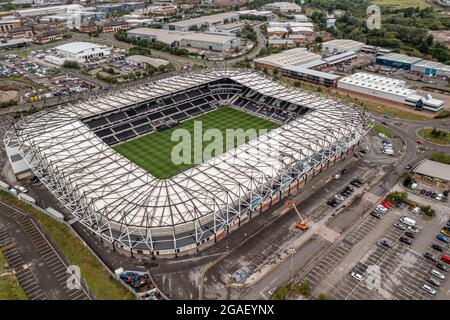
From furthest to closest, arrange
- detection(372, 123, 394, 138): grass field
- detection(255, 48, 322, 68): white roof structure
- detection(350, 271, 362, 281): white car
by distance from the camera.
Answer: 1. detection(255, 48, 322, 68): white roof structure
2. detection(372, 123, 394, 138): grass field
3. detection(350, 271, 362, 281): white car

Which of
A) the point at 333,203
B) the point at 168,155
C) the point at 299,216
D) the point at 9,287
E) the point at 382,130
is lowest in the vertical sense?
the point at 299,216

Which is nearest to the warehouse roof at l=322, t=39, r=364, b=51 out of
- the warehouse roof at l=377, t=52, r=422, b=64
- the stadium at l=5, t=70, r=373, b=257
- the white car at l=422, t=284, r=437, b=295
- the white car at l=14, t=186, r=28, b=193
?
the warehouse roof at l=377, t=52, r=422, b=64

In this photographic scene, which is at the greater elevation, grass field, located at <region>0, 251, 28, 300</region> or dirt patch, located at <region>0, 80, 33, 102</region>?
dirt patch, located at <region>0, 80, 33, 102</region>

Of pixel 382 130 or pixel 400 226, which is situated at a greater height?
pixel 382 130

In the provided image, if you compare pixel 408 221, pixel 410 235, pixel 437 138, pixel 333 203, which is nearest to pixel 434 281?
pixel 410 235

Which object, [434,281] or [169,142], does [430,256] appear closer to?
[434,281]

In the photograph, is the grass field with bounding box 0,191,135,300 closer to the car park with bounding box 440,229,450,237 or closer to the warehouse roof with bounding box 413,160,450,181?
the car park with bounding box 440,229,450,237

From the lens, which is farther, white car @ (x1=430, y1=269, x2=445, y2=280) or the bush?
the bush
